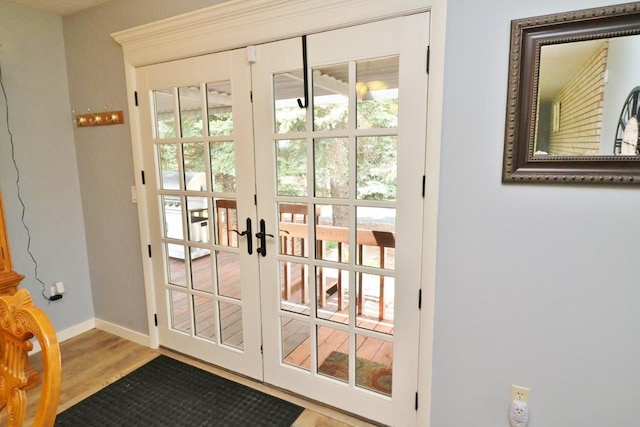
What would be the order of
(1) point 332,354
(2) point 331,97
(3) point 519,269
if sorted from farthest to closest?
(1) point 332,354 < (2) point 331,97 < (3) point 519,269

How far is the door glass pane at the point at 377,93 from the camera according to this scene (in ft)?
5.33

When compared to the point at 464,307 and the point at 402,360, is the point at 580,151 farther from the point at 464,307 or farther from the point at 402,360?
the point at 402,360

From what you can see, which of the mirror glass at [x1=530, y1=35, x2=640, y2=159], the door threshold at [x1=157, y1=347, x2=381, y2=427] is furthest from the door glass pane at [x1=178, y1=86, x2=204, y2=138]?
the mirror glass at [x1=530, y1=35, x2=640, y2=159]

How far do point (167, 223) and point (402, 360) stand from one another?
1.79 m

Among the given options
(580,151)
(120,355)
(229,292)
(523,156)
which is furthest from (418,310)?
(120,355)

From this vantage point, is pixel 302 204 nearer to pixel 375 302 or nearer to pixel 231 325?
pixel 375 302

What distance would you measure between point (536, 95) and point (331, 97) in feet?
2.95

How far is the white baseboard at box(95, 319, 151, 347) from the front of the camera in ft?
8.86

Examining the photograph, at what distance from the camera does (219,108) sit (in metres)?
2.11

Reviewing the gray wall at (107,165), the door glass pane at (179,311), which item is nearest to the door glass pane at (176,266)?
the door glass pane at (179,311)

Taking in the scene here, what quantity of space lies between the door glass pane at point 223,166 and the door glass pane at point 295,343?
34.9 inches

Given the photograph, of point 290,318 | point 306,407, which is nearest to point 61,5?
point 290,318

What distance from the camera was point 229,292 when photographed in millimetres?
2270

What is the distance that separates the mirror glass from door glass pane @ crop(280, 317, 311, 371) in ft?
4.99
